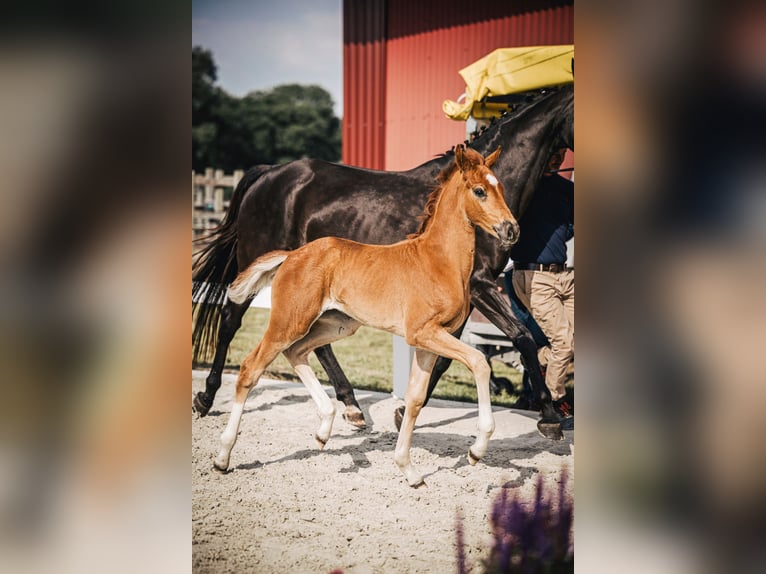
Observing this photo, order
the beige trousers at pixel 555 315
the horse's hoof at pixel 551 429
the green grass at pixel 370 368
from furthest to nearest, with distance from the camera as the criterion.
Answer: the green grass at pixel 370 368, the beige trousers at pixel 555 315, the horse's hoof at pixel 551 429

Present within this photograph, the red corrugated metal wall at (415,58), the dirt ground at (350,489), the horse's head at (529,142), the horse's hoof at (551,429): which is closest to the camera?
the dirt ground at (350,489)

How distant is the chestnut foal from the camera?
122 inches

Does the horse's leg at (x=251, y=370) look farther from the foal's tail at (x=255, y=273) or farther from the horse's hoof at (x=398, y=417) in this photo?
the horse's hoof at (x=398, y=417)

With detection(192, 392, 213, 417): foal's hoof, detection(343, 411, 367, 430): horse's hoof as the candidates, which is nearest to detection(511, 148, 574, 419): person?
detection(343, 411, 367, 430): horse's hoof

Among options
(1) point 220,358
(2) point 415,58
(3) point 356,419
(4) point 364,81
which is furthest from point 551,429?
(4) point 364,81

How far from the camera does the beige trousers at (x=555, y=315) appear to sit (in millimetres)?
4664

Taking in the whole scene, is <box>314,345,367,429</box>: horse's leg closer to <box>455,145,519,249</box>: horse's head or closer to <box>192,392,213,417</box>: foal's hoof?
<box>192,392,213,417</box>: foal's hoof

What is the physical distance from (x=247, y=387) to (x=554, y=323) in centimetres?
220

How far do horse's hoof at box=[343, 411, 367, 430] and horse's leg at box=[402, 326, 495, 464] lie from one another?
60.6 inches

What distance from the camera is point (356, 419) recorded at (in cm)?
462

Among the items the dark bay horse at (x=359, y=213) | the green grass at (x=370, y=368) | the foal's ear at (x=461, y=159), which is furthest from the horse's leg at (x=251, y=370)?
the green grass at (x=370, y=368)

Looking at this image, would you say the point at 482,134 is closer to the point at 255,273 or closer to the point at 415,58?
the point at 255,273

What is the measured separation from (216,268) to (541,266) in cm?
213
